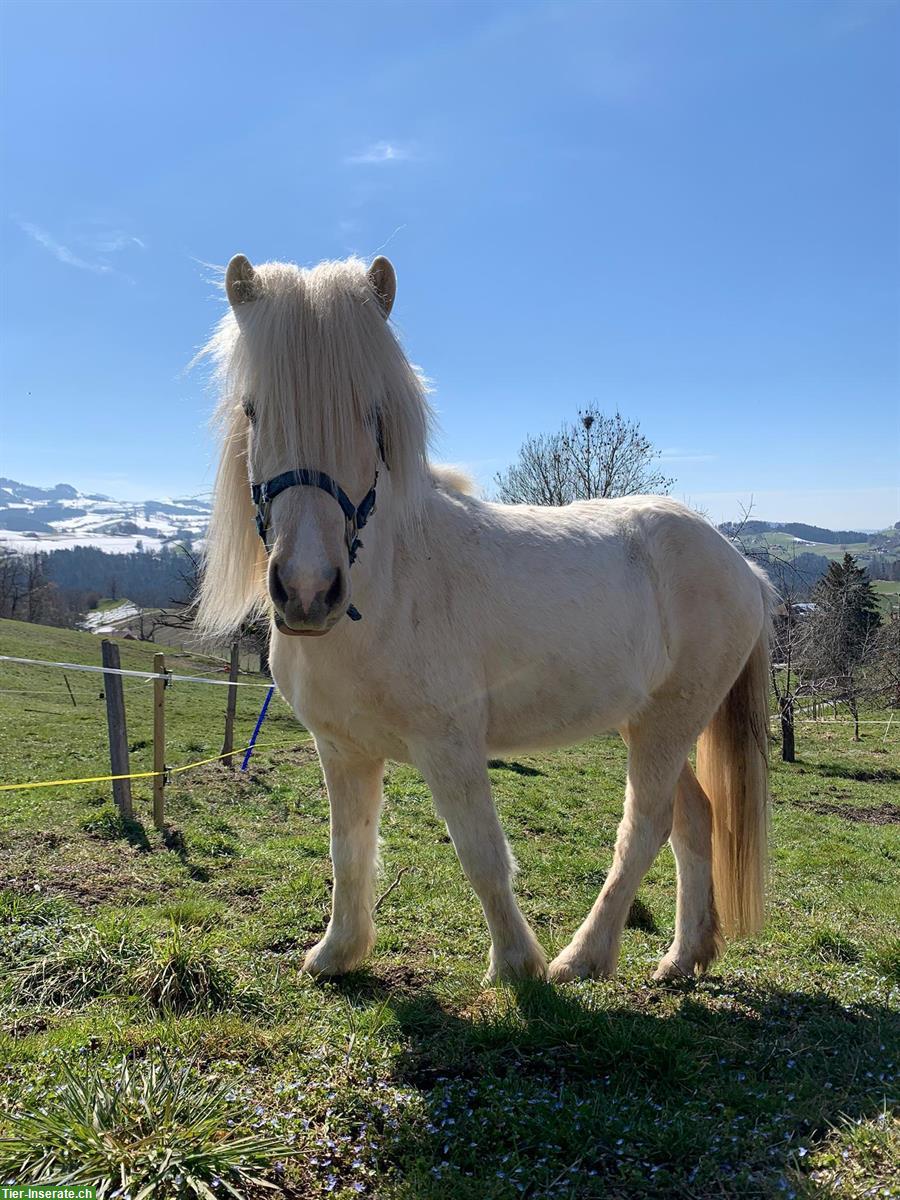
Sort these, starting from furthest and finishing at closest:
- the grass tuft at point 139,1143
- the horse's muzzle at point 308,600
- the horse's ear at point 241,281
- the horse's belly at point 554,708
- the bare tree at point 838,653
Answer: the bare tree at point 838,653, the horse's belly at point 554,708, the horse's ear at point 241,281, the horse's muzzle at point 308,600, the grass tuft at point 139,1143

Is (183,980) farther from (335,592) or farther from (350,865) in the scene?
(335,592)

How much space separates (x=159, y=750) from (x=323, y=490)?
250 inches

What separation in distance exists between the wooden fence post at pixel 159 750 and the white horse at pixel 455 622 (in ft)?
13.1

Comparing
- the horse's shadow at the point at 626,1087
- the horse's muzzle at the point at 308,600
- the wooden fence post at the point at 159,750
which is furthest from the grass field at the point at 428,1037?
the horse's muzzle at the point at 308,600

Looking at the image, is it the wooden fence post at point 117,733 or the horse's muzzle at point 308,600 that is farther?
the wooden fence post at point 117,733

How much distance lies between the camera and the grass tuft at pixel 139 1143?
1.90m

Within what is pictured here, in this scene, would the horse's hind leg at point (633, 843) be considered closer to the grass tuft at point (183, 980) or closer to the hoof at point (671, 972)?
the hoof at point (671, 972)

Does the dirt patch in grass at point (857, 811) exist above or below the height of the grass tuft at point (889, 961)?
below

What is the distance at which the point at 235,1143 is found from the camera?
2041mm

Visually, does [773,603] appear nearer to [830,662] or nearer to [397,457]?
[397,457]

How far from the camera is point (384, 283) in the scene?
2.92 meters

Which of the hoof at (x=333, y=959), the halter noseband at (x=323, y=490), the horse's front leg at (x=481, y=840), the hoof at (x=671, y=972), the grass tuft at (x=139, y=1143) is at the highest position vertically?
the halter noseband at (x=323, y=490)

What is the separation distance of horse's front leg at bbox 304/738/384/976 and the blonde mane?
3.68 ft

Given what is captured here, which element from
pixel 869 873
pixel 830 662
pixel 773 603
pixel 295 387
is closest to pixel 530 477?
pixel 830 662
